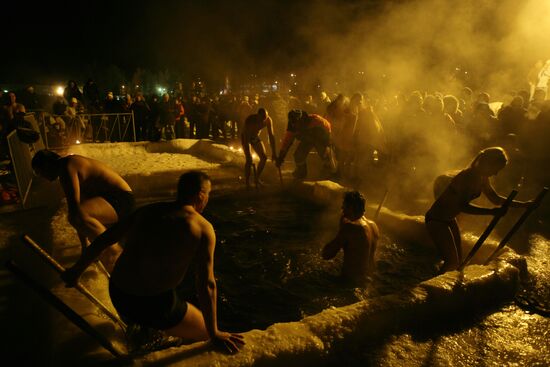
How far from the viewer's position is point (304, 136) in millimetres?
8328

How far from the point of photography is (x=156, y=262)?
2510 mm

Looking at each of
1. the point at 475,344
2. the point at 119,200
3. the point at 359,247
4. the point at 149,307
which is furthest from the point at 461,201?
the point at 119,200

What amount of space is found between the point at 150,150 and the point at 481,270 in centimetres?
979

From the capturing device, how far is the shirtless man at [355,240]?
12.7ft

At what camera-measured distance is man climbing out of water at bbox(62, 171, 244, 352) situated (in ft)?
8.17

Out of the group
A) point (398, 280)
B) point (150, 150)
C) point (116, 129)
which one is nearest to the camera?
point (398, 280)

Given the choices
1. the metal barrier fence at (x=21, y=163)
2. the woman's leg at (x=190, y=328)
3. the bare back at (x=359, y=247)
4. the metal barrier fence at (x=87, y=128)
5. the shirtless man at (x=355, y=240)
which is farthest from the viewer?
the metal barrier fence at (x=87, y=128)

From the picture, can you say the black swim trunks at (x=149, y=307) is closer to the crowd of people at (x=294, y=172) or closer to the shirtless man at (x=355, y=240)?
the crowd of people at (x=294, y=172)

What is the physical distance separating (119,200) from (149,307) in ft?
7.15

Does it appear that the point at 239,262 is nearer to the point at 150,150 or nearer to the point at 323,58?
the point at 150,150

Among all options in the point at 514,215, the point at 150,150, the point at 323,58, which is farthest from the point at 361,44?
the point at 514,215

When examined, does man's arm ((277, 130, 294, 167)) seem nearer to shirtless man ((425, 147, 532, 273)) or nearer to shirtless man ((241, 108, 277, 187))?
shirtless man ((241, 108, 277, 187))

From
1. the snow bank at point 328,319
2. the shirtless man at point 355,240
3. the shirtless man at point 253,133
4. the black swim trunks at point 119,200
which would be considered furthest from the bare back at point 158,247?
the shirtless man at point 253,133

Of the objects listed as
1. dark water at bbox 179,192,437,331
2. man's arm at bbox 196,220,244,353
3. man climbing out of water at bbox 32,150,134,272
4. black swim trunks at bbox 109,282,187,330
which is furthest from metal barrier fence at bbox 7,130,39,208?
man's arm at bbox 196,220,244,353
